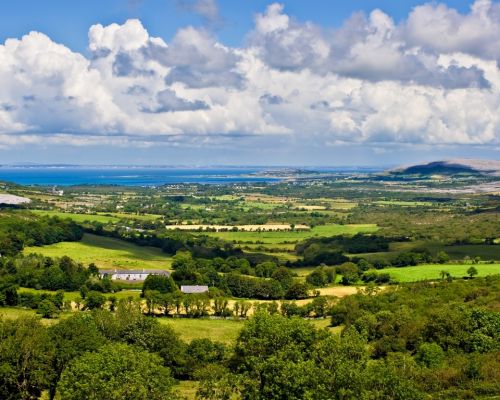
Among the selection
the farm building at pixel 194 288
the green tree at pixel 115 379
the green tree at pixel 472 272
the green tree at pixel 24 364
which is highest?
the green tree at pixel 115 379

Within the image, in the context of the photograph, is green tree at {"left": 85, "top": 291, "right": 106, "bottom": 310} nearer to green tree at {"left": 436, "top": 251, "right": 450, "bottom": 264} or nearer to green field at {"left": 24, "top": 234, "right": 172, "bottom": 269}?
green field at {"left": 24, "top": 234, "right": 172, "bottom": 269}

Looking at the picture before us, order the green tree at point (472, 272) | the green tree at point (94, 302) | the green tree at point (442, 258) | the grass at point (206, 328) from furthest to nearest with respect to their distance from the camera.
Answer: the green tree at point (442, 258) → the green tree at point (472, 272) → the green tree at point (94, 302) → the grass at point (206, 328)

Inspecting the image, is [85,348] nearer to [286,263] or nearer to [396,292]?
[396,292]

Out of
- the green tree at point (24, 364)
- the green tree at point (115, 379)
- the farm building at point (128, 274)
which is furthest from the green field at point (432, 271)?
the green tree at point (115, 379)

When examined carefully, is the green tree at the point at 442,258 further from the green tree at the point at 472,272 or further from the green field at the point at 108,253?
the green field at the point at 108,253

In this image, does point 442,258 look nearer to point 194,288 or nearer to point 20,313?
point 194,288

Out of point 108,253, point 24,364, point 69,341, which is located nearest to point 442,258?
point 108,253

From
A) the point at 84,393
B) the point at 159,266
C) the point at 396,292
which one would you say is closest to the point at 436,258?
the point at 396,292
